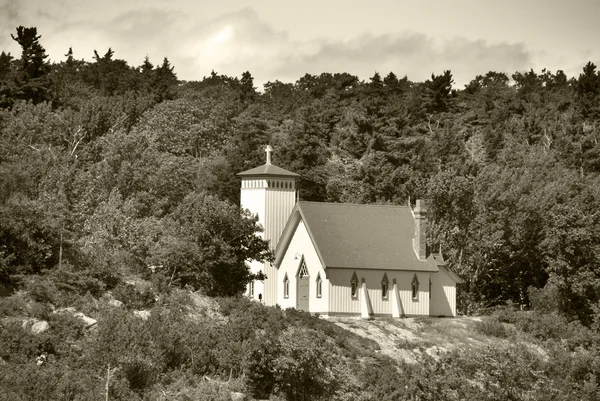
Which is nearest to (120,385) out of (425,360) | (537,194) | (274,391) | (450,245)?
(274,391)

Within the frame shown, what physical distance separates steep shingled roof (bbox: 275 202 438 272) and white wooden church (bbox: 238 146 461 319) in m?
0.05

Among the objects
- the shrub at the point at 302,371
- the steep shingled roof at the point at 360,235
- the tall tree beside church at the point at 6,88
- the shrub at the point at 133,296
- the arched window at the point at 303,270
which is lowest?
the shrub at the point at 302,371

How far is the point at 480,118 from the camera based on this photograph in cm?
11006

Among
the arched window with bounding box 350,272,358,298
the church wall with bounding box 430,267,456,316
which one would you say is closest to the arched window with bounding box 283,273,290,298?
the arched window with bounding box 350,272,358,298

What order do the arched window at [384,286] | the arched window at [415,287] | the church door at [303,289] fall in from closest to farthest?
the church door at [303,289], the arched window at [384,286], the arched window at [415,287]

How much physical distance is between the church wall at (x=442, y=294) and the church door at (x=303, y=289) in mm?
6670

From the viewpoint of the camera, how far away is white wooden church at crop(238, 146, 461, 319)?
62344mm

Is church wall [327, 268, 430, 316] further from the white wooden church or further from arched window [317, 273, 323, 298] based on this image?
arched window [317, 273, 323, 298]

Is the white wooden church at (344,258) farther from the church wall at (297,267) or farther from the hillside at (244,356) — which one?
the hillside at (244,356)

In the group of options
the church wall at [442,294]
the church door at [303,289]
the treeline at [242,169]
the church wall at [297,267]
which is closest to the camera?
the treeline at [242,169]

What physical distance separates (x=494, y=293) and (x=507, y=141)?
26032mm

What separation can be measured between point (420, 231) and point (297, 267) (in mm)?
6618

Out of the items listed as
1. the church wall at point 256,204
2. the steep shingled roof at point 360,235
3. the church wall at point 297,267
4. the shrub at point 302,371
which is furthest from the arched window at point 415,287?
the shrub at point 302,371

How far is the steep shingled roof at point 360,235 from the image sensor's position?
62.7m
